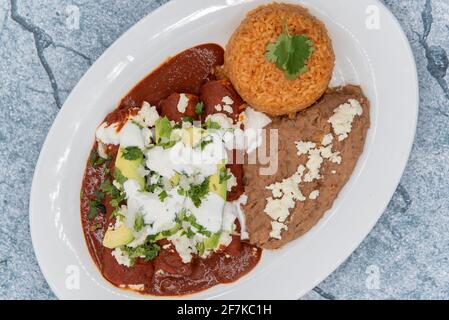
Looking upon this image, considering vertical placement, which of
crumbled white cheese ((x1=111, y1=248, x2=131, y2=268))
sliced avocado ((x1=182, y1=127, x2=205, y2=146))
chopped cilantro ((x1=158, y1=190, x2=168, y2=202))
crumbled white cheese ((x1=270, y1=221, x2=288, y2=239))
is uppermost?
sliced avocado ((x1=182, y1=127, x2=205, y2=146))

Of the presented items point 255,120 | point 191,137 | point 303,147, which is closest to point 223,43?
point 255,120

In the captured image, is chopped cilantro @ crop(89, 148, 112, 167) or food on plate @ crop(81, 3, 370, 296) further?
chopped cilantro @ crop(89, 148, 112, 167)

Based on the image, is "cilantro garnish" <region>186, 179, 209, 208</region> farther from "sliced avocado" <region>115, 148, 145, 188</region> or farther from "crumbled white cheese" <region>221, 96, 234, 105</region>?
"crumbled white cheese" <region>221, 96, 234, 105</region>

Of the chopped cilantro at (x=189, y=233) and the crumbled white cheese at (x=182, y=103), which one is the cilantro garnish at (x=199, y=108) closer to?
the crumbled white cheese at (x=182, y=103)

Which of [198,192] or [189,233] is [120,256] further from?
[198,192]

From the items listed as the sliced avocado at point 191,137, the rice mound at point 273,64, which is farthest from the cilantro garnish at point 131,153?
the rice mound at point 273,64

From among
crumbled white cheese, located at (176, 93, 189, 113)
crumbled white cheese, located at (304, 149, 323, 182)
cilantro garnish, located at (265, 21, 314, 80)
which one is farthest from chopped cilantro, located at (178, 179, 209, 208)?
cilantro garnish, located at (265, 21, 314, 80)
